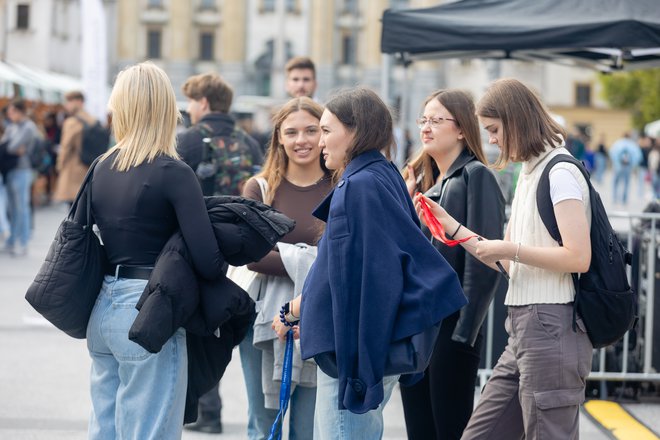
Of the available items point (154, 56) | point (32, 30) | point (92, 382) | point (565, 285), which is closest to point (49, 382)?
point (92, 382)

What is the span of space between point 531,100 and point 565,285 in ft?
2.30

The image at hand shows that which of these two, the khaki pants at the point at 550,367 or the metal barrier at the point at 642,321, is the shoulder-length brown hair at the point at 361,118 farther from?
the metal barrier at the point at 642,321

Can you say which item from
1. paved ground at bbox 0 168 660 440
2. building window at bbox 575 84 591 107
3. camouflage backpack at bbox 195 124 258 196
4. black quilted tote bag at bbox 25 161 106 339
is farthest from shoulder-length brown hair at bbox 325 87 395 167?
building window at bbox 575 84 591 107

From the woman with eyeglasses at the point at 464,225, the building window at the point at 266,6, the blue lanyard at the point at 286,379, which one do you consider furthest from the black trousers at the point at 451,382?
the building window at the point at 266,6

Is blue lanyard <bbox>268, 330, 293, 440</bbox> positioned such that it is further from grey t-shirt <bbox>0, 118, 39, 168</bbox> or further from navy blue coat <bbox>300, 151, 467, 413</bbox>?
grey t-shirt <bbox>0, 118, 39, 168</bbox>

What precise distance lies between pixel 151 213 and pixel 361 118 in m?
0.87

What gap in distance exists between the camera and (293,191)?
5066 millimetres

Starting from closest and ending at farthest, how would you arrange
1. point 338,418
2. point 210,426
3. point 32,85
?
point 338,418, point 210,426, point 32,85

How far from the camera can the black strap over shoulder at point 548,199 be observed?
409 cm

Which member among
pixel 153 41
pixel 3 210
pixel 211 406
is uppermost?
pixel 153 41

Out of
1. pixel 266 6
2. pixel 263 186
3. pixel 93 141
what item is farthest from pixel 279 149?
pixel 266 6

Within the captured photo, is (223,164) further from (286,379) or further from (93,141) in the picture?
(93,141)

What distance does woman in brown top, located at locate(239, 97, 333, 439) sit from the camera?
495 cm

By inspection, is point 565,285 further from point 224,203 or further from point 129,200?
point 129,200
